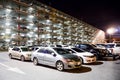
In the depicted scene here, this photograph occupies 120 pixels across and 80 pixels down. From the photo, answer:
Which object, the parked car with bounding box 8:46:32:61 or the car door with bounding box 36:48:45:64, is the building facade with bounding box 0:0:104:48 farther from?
the car door with bounding box 36:48:45:64

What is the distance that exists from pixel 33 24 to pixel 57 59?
42044 mm

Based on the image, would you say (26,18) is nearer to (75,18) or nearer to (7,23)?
(7,23)

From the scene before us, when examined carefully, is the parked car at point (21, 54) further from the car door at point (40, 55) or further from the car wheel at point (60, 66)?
the car wheel at point (60, 66)

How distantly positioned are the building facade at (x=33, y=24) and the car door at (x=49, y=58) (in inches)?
1273

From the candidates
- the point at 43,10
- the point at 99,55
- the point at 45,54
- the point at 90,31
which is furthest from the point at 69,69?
the point at 90,31

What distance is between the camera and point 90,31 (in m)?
94.6

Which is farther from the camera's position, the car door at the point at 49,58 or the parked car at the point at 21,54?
the parked car at the point at 21,54

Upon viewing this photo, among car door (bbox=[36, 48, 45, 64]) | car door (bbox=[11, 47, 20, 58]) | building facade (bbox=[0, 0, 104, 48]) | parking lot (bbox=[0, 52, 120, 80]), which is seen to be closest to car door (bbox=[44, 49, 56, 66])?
car door (bbox=[36, 48, 45, 64])

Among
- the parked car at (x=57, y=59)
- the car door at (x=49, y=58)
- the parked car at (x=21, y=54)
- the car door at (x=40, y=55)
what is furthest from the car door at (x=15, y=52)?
the car door at (x=49, y=58)

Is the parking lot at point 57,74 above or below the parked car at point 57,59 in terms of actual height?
below

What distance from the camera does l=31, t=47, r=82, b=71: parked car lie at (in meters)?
10.5

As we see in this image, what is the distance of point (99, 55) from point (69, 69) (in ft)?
21.4

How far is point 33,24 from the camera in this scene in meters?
51.8

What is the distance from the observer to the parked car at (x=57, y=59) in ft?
34.4
